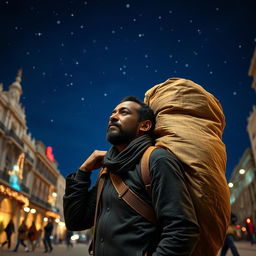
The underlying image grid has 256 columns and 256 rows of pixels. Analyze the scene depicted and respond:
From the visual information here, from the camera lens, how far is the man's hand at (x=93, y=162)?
1.96 meters

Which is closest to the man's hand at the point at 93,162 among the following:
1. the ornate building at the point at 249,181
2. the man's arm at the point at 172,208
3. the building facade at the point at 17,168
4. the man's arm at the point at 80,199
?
the man's arm at the point at 80,199

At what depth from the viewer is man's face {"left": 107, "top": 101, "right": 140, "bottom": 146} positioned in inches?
71.4

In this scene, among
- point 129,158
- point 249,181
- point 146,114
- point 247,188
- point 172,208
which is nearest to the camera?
point 172,208

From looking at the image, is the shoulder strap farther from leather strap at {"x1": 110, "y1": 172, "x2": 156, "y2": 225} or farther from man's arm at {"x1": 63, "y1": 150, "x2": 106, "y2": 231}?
man's arm at {"x1": 63, "y1": 150, "x2": 106, "y2": 231}

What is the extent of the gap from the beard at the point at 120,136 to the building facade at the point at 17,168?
74.0ft

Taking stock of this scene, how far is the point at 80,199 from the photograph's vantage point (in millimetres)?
1873

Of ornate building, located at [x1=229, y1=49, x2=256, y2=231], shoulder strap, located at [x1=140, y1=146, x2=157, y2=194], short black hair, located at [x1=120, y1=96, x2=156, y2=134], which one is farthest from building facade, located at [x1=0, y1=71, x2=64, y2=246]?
ornate building, located at [x1=229, y1=49, x2=256, y2=231]

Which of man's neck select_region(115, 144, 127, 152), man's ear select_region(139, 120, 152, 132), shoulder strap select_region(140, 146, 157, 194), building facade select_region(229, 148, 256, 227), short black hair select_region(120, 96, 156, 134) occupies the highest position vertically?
building facade select_region(229, 148, 256, 227)

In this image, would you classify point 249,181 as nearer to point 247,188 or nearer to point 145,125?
point 247,188

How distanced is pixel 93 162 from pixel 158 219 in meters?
0.80

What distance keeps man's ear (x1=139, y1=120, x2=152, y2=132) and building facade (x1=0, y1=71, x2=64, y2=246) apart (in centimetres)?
2261

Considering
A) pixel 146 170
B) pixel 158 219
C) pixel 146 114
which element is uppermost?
pixel 146 114

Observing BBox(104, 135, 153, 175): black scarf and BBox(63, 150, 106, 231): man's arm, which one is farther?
BBox(63, 150, 106, 231): man's arm

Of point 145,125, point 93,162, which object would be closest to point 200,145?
point 145,125
